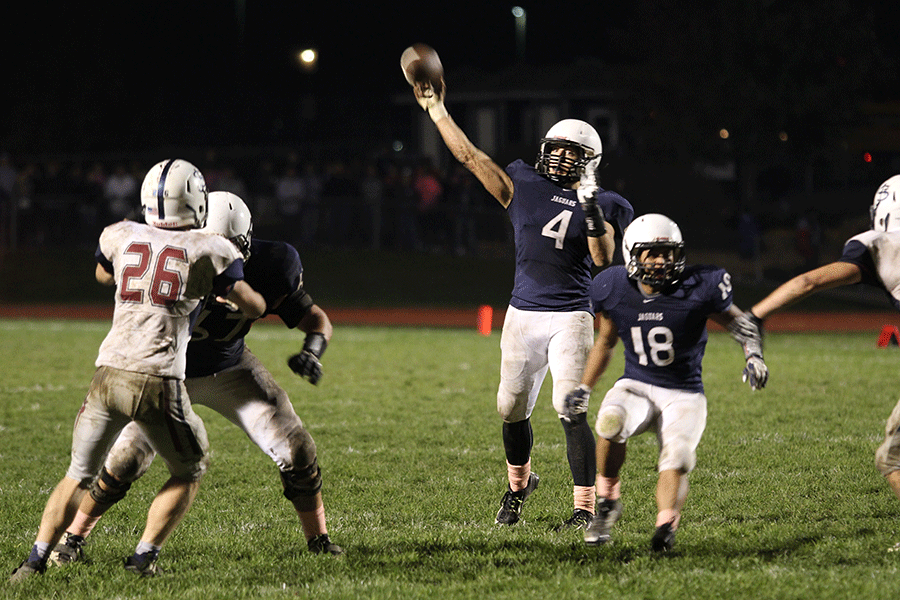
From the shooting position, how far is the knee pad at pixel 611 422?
4668mm

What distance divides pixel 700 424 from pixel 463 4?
42.0 meters

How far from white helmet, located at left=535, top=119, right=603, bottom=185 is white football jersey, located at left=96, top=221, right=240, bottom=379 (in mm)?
1887

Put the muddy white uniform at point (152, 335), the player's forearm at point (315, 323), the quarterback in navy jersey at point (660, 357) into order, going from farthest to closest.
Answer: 1. the player's forearm at point (315, 323)
2. the quarterback in navy jersey at point (660, 357)
3. the muddy white uniform at point (152, 335)

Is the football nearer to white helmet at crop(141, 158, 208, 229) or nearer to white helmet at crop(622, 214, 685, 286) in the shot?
white helmet at crop(622, 214, 685, 286)

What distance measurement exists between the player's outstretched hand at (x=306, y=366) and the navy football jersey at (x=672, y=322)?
135cm

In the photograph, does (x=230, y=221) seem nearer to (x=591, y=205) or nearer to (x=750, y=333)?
(x=591, y=205)

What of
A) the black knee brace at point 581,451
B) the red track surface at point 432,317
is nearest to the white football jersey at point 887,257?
the black knee brace at point 581,451

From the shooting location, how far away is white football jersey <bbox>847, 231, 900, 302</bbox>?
4.61m

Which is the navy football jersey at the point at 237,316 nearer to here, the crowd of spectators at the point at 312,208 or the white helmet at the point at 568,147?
the white helmet at the point at 568,147

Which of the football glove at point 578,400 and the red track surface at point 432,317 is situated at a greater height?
the football glove at point 578,400

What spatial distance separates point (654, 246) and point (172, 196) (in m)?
2.05

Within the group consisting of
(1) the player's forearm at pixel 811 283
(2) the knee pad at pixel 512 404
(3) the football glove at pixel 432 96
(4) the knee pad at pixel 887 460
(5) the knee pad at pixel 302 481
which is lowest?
(5) the knee pad at pixel 302 481

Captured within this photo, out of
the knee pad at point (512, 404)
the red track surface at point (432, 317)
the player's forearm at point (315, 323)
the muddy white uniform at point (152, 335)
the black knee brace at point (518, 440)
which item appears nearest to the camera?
the muddy white uniform at point (152, 335)

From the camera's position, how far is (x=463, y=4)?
146 feet
